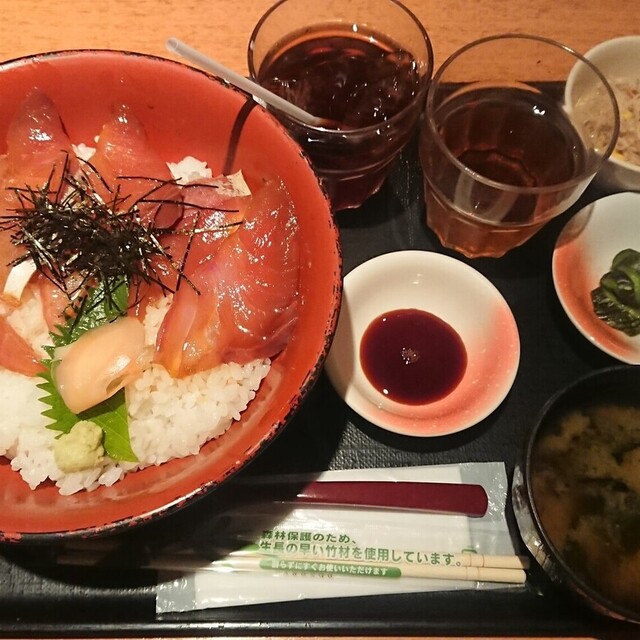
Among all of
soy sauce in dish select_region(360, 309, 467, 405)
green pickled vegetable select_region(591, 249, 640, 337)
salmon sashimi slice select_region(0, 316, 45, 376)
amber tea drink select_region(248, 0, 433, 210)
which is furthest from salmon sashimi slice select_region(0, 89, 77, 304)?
green pickled vegetable select_region(591, 249, 640, 337)

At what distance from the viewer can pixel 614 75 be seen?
82.6 inches

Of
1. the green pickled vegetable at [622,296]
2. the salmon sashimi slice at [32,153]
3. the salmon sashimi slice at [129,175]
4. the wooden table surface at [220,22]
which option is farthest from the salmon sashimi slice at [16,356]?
the green pickled vegetable at [622,296]

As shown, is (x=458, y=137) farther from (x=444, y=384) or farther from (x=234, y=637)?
(x=234, y=637)

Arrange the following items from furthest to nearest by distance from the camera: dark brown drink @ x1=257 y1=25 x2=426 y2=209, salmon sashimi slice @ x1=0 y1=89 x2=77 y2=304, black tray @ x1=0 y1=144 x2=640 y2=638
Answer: dark brown drink @ x1=257 y1=25 x2=426 y2=209 → salmon sashimi slice @ x1=0 y1=89 x2=77 y2=304 → black tray @ x1=0 y1=144 x2=640 y2=638

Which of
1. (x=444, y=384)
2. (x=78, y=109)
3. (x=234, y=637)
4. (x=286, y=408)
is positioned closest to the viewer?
(x=286, y=408)

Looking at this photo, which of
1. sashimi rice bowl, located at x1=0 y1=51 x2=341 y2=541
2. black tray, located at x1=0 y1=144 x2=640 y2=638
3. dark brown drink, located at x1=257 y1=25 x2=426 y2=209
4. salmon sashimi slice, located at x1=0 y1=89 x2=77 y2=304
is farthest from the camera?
dark brown drink, located at x1=257 y1=25 x2=426 y2=209

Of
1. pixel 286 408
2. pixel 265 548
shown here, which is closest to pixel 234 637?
pixel 265 548

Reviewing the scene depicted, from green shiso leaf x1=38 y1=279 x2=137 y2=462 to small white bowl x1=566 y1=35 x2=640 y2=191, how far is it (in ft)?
4.95

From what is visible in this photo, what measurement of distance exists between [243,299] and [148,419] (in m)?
0.35

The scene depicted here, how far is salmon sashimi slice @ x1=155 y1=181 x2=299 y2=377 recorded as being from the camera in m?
1.44

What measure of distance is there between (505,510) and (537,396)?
14.0 inches

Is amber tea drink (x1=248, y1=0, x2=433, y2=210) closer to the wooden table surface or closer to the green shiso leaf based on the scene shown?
the wooden table surface

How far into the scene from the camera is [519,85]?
192 centimetres

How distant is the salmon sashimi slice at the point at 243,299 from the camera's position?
144cm
